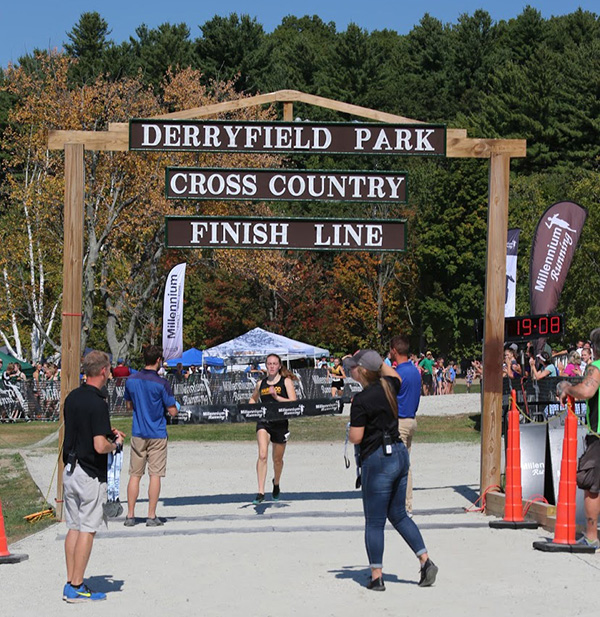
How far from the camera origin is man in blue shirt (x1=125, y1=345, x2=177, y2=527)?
1055cm

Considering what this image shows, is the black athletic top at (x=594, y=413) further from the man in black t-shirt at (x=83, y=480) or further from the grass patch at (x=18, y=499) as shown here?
the grass patch at (x=18, y=499)

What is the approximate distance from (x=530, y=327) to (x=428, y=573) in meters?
5.30

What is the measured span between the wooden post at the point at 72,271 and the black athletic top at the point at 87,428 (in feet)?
13.1

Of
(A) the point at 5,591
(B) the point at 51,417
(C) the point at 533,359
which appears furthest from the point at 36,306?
(A) the point at 5,591

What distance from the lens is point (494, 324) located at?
1188cm

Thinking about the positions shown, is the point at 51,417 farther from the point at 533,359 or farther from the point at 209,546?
the point at 209,546

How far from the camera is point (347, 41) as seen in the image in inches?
2891

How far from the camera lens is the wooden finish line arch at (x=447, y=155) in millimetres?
11594

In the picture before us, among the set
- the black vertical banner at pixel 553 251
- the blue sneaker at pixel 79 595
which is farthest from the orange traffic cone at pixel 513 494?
the black vertical banner at pixel 553 251

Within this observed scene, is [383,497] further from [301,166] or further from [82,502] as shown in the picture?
[301,166]

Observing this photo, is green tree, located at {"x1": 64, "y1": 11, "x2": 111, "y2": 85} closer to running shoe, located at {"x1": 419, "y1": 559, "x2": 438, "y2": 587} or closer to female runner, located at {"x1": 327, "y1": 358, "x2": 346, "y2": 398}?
female runner, located at {"x1": 327, "y1": 358, "x2": 346, "y2": 398}

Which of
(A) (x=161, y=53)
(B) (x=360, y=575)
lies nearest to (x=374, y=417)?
(B) (x=360, y=575)

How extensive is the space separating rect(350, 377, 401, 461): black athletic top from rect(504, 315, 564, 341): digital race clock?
5.12m

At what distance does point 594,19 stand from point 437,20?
42.2ft
